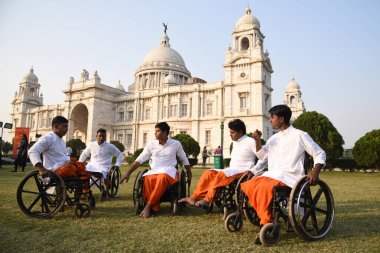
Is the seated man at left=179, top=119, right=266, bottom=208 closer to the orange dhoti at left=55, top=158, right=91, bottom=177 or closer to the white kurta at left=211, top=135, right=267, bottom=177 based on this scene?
the white kurta at left=211, top=135, right=267, bottom=177

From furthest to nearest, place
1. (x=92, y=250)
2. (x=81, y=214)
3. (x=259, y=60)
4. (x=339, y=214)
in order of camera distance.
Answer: (x=259, y=60), (x=339, y=214), (x=81, y=214), (x=92, y=250)

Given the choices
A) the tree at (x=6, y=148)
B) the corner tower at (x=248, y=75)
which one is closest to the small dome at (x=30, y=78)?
the tree at (x=6, y=148)

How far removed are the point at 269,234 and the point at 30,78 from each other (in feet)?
207

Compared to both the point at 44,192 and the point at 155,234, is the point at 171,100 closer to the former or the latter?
the point at 44,192

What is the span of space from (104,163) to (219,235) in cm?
359

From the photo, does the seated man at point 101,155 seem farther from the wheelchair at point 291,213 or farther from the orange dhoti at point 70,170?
the wheelchair at point 291,213

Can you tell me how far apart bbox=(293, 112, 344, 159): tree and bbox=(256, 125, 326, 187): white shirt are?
685 inches

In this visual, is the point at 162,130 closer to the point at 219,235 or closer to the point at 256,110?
the point at 219,235

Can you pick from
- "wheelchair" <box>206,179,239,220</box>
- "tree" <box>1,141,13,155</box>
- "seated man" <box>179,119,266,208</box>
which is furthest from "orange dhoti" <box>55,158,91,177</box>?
"tree" <box>1,141,13,155</box>

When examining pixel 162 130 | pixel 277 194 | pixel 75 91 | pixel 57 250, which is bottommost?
pixel 57 250

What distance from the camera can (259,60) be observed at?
29062mm

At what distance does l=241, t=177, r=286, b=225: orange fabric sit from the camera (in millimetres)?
2973

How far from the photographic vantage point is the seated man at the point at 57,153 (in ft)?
14.0

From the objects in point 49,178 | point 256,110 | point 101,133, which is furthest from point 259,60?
point 49,178
